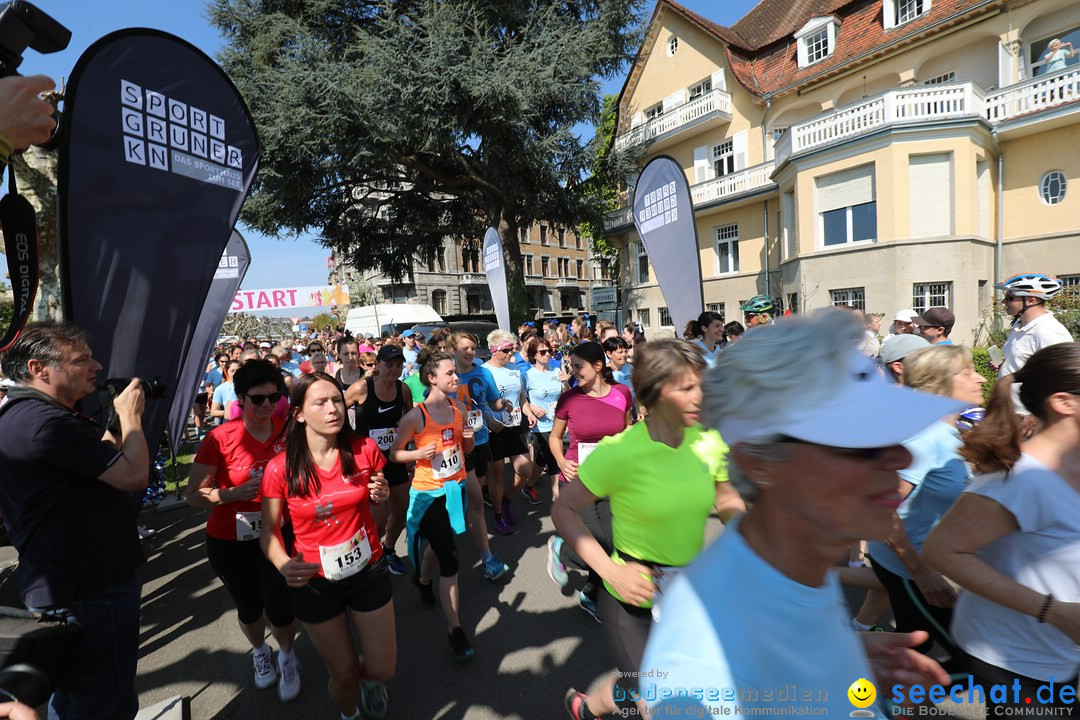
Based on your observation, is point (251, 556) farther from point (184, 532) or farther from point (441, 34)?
point (441, 34)

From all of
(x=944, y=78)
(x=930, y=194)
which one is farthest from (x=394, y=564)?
(x=944, y=78)

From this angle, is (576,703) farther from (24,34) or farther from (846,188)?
(846,188)

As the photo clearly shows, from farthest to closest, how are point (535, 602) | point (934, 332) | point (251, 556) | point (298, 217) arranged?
point (298, 217) < point (934, 332) < point (535, 602) < point (251, 556)

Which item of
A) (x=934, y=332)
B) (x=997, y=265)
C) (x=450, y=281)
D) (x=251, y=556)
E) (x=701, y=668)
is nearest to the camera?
(x=701, y=668)

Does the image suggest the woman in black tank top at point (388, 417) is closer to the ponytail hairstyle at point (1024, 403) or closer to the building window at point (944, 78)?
the ponytail hairstyle at point (1024, 403)

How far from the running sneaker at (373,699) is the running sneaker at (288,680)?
2.12 ft

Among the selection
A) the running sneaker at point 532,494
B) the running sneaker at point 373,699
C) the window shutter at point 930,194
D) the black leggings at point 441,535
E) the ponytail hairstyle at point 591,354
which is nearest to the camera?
the running sneaker at point 373,699

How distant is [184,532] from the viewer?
5.78 meters

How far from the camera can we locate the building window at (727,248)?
21500mm

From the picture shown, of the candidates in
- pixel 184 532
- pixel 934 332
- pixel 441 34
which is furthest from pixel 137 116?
pixel 441 34

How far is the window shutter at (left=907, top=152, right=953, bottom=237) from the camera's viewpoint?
14.5 metres

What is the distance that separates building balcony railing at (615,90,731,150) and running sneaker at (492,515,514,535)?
18370 mm

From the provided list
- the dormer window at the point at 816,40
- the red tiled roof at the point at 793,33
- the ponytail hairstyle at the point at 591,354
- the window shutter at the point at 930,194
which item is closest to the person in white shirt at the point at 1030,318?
the ponytail hairstyle at the point at 591,354

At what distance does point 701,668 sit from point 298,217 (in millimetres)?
20585
